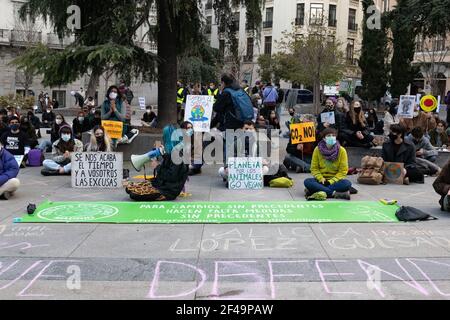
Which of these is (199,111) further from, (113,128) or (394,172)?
(394,172)

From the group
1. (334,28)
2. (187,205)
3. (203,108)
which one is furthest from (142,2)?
(334,28)

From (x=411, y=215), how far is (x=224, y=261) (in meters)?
3.15

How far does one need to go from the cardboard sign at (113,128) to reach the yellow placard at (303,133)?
3.76 meters

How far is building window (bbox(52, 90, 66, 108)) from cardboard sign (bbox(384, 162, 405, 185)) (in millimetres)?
36983

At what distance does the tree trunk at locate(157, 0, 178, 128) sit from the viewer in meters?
14.2

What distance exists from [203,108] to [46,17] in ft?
15.2

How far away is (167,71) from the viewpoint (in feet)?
47.5

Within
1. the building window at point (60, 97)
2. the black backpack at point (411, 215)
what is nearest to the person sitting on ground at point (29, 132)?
the black backpack at point (411, 215)

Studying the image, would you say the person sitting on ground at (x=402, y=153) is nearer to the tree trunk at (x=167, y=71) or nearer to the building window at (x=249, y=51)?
the tree trunk at (x=167, y=71)

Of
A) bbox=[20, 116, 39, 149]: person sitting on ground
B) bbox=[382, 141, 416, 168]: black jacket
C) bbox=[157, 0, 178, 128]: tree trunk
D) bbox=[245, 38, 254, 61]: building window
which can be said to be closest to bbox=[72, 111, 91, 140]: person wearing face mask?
bbox=[20, 116, 39, 149]: person sitting on ground

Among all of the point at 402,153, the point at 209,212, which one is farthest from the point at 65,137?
the point at 402,153

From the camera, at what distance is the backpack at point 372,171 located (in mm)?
10430

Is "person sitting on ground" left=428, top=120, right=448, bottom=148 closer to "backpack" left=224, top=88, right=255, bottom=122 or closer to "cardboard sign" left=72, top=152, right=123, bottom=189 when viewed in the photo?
"backpack" left=224, top=88, right=255, bottom=122

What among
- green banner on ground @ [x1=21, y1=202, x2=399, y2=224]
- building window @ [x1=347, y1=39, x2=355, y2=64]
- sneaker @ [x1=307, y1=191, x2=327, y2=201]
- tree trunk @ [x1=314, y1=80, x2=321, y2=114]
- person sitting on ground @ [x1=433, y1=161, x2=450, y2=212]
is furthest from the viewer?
building window @ [x1=347, y1=39, x2=355, y2=64]
